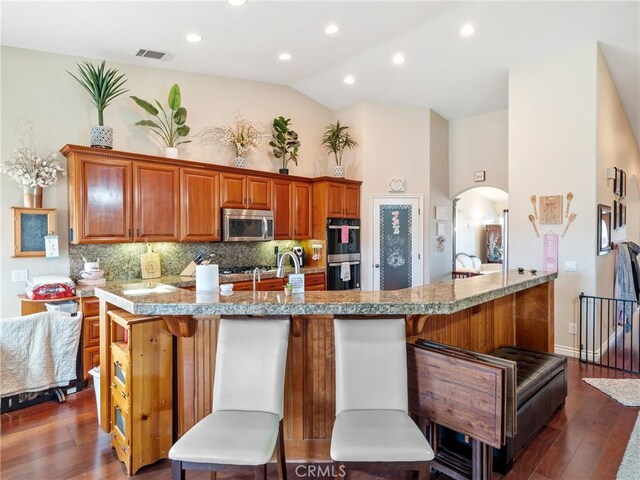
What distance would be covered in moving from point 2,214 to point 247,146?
281 centimetres

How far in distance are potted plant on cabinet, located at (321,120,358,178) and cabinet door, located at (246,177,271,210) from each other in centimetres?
123

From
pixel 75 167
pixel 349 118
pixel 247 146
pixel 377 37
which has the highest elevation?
pixel 377 37

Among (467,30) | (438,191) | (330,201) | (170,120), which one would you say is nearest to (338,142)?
(330,201)

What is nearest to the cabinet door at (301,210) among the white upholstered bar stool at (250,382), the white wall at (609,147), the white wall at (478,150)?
the white wall at (478,150)

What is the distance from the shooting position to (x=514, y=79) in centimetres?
472

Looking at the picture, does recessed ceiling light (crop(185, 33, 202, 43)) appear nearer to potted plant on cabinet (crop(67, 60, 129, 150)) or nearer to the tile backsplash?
potted plant on cabinet (crop(67, 60, 129, 150))

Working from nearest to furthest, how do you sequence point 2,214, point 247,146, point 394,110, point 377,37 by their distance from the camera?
point 2,214 < point 377,37 < point 247,146 < point 394,110

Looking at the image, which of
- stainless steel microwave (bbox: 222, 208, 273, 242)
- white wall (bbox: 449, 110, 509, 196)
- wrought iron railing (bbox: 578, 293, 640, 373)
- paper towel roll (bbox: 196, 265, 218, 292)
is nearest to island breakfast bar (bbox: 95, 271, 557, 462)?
paper towel roll (bbox: 196, 265, 218, 292)

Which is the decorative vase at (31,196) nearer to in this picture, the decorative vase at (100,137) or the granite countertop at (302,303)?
the decorative vase at (100,137)

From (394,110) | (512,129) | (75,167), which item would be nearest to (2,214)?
(75,167)

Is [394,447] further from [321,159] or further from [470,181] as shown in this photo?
[470,181]

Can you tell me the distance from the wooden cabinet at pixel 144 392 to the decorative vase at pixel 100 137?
2309 mm

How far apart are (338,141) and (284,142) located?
0.92 m

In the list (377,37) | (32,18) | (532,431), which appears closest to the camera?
(532,431)
